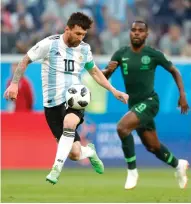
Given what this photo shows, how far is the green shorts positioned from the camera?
44.6 feet

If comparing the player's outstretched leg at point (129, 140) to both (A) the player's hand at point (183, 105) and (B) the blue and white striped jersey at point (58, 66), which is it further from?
(B) the blue and white striped jersey at point (58, 66)

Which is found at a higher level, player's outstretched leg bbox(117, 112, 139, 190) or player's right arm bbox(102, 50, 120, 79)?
player's right arm bbox(102, 50, 120, 79)

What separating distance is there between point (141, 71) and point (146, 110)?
0.64 meters

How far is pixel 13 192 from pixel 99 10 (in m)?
10.3

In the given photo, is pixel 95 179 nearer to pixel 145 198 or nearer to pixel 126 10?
pixel 145 198

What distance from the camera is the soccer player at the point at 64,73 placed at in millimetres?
11289

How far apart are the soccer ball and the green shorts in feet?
7.31

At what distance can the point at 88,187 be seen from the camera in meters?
13.9

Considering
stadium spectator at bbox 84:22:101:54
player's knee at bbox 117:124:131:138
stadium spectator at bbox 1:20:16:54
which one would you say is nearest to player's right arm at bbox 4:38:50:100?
player's knee at bbox 117:124:131:138

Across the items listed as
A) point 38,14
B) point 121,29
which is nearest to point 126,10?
point 121,29

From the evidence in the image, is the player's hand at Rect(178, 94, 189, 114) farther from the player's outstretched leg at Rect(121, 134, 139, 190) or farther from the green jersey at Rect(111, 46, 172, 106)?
the player's outstretched leg at Rect(121, 134, 139, 190)

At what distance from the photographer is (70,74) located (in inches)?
461

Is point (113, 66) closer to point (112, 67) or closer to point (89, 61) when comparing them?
point (112, 67)

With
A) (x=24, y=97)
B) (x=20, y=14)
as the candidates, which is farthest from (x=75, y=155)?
(x=20, y=14)
